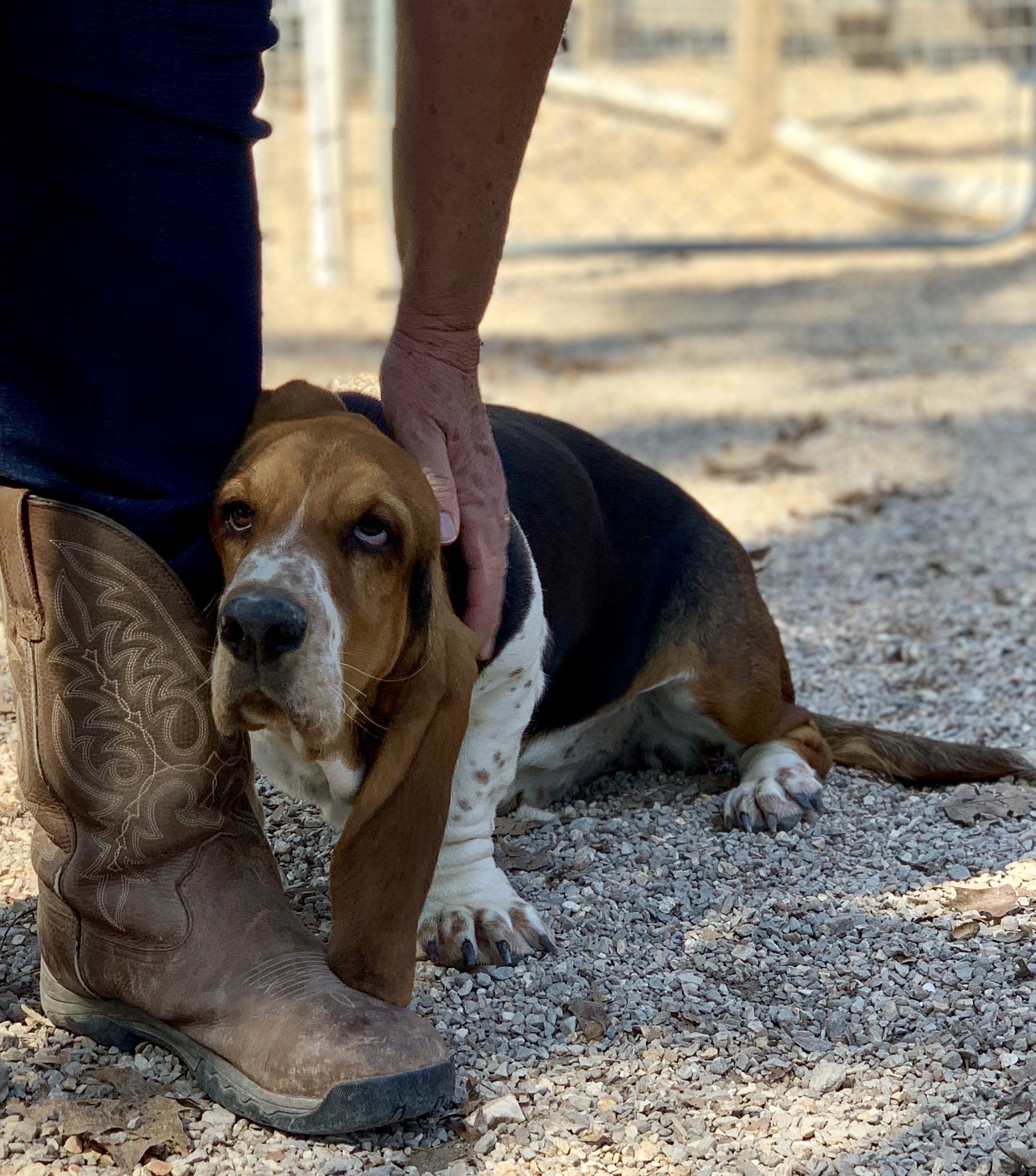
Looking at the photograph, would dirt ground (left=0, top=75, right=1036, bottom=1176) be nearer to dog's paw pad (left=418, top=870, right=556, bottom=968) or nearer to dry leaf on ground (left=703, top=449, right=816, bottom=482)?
dog's paw pad (left=418, top=870, right=556, bottom=968)

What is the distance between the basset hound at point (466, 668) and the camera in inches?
91.8

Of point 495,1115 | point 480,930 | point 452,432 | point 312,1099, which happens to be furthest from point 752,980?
point 452,432

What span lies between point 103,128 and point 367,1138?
1.44 metres

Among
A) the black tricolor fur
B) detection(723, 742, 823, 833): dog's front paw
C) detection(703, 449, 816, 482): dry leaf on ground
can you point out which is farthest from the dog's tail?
detection(703, 449, 816, 482): dry leaf on ground

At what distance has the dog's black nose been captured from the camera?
7.18 feet

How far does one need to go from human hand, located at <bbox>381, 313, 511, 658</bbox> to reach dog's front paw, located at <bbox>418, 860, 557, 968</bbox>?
0.47 meters

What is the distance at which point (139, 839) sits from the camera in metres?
2.34

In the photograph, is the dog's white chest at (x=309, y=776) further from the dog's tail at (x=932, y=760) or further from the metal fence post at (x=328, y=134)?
the metal fence post at (x=328, y=134)

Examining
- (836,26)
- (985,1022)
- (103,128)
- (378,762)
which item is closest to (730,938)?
(985,1022)

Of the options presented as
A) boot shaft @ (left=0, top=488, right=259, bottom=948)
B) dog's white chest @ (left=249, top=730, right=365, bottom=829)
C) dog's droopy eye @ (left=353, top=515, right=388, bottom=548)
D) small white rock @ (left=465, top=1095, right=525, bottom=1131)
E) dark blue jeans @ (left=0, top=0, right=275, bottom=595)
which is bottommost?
small white rock @ (left=465, top=1095, right=525, bottom=1131)

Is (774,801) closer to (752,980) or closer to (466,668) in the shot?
(752,980)

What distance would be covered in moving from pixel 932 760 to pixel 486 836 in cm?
108

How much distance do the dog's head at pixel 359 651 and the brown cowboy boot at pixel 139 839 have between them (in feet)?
0.33

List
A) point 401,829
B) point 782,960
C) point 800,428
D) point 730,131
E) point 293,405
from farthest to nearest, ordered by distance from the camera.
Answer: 1. point 730,131
2. point 800,428
3. point 782,960
4. point 293,405
5. point 401,829
